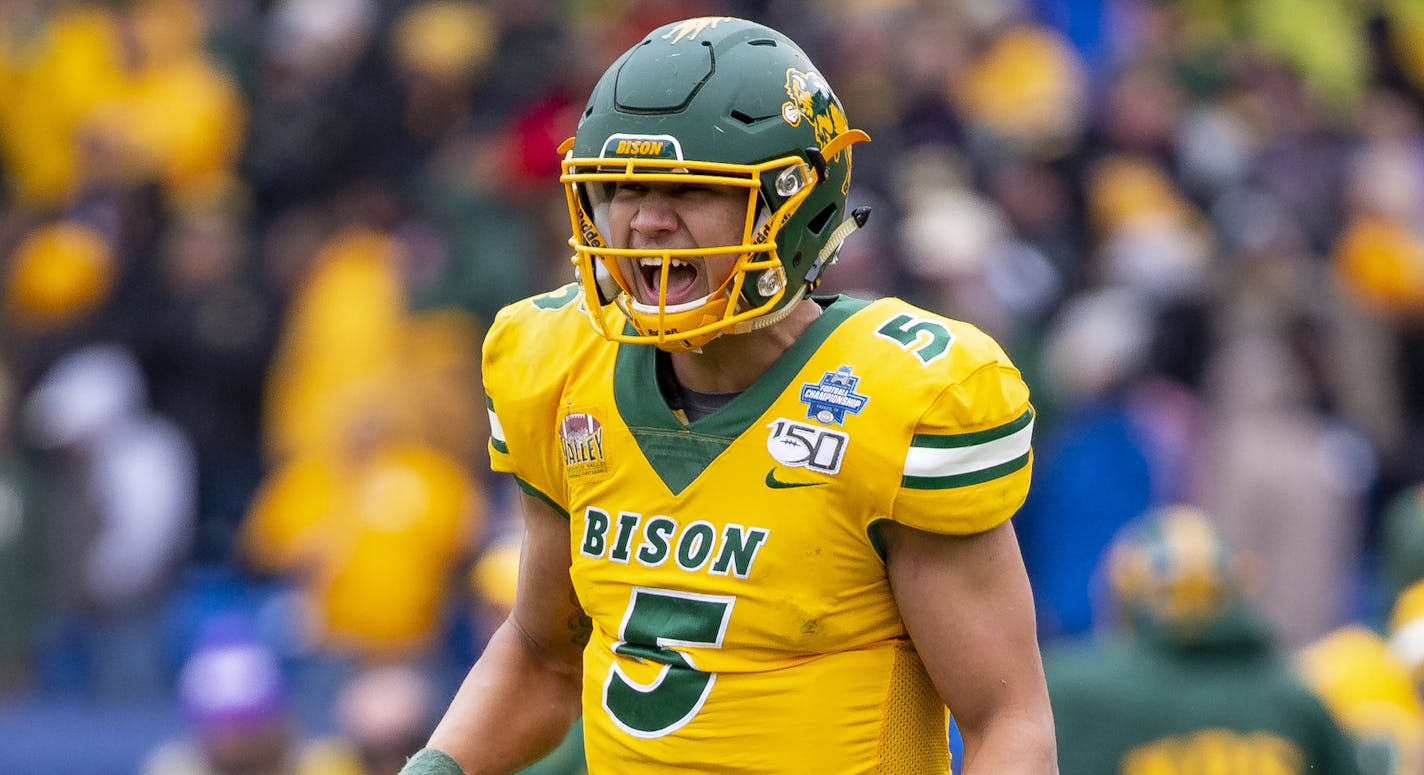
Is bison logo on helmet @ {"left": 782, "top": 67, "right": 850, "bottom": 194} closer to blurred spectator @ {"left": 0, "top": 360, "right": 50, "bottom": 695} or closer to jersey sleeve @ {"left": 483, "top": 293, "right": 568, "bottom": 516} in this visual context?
jersey sleeve @ {"left": 483, "top": 293, "right": 568, "bottom": 516}

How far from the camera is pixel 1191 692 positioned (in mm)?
5465

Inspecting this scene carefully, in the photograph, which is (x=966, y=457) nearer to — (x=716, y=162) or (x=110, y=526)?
(x=716, y=162)

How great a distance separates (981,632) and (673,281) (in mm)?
646

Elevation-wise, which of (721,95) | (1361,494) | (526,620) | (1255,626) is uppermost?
(721,95)

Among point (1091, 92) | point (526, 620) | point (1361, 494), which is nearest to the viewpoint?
point (526, 620)

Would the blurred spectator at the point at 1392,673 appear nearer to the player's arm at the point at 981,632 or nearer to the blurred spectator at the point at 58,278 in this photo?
the player's arm at the point at 981,632

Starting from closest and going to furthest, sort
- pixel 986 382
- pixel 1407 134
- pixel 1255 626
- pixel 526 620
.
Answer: pixel 986 382 < pixel 526 620 < pixel 1255 626 < pixel 1407 134

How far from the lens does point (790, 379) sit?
304 cm

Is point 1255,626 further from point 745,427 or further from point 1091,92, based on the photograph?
point 1091,92

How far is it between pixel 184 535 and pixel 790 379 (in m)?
6.99

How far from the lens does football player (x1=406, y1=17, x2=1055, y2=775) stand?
294 centimetres

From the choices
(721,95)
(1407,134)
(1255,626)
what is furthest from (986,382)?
(1407,134)

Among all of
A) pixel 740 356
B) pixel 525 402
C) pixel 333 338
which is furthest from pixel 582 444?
pixel 333 338

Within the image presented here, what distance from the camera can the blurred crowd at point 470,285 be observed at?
A: 834 cm
